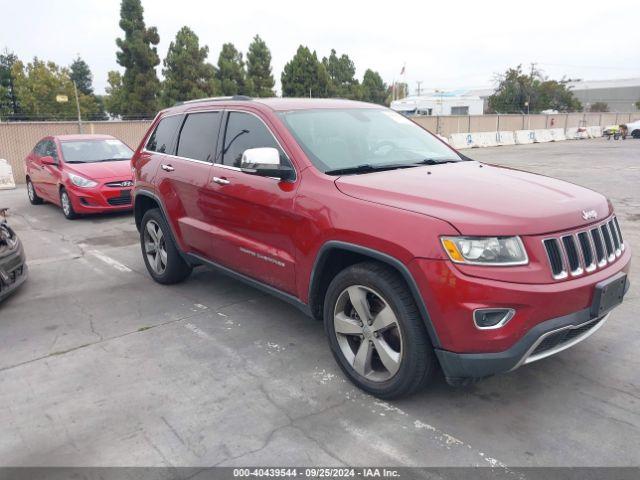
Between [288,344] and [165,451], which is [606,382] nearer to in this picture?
[288,344]

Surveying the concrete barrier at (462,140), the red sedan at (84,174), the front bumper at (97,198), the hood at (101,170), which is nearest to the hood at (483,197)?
the red sedan at (84,174)

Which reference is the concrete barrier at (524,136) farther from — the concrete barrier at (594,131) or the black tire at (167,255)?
the black tire at (167,255)

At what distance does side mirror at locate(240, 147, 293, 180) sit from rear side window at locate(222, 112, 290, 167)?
0.86 ft

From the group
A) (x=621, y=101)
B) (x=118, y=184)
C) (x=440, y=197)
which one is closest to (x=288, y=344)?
(x=440, y=197)

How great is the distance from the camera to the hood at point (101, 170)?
380 inches

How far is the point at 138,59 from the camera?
3903 cm

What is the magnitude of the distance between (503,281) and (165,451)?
2.00m

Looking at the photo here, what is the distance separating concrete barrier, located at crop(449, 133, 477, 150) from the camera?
2964 cm

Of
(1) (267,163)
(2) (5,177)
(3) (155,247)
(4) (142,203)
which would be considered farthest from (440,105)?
(1) (267,163)

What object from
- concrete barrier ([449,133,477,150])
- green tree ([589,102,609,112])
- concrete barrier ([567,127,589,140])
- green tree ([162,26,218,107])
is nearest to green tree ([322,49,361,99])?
green tree ([162,26,218,107])

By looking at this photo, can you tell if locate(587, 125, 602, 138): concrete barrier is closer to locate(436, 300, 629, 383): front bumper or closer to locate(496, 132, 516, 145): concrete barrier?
locate(496, 132, 516, 145): concrete barrier

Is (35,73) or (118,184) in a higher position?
(35,73)

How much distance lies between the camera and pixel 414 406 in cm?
323

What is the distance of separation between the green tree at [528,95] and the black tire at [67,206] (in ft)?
186
